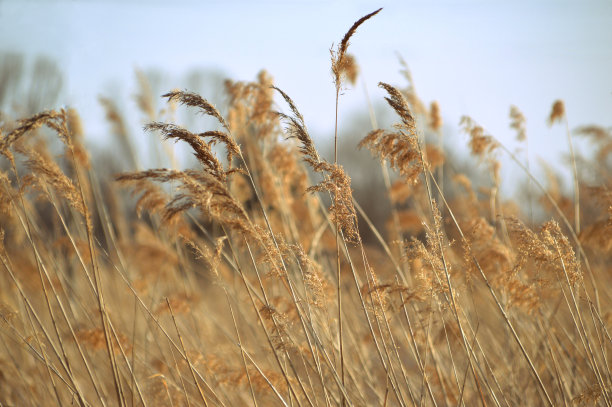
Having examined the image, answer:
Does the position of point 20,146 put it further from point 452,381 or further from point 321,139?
point 321,139

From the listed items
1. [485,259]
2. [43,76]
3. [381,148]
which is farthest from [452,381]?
[43,76]

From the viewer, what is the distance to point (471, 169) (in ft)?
62.7

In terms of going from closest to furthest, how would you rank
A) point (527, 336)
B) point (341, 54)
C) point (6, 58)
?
point (341, 54), point (527, 336), point (6, 58)

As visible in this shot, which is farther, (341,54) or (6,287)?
(6,287)

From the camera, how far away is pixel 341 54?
223 cm

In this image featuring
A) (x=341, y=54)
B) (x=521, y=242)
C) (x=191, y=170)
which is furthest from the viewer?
(x=521, y=242)

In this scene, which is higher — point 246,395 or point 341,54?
point 341,54

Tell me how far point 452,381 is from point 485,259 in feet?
3.20

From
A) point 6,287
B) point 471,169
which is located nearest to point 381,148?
point 6,287

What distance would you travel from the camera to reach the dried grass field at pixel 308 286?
7.22 feet

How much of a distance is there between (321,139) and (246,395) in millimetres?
16254

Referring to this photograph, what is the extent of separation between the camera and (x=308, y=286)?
2.36 metres

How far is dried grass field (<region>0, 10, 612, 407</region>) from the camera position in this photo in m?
2.20

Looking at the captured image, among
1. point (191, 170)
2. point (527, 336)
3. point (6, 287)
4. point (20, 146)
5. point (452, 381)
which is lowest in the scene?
point (452, 381)
